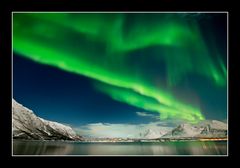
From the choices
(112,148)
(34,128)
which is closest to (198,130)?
(112,148)

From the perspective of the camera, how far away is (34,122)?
12.7 ft

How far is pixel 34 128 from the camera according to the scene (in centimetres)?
388

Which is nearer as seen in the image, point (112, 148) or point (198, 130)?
point (112, 148)

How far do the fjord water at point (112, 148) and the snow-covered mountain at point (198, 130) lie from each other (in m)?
0.08

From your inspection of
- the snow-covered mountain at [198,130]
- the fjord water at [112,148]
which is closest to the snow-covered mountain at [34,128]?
the fjord water at [112,148]

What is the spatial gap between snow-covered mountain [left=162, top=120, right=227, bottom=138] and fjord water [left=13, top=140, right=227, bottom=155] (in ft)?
0.27

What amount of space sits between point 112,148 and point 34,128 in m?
0.76

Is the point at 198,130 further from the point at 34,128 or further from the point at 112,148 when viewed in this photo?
the point at 34,128

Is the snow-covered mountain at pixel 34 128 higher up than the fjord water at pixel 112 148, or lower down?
higher up

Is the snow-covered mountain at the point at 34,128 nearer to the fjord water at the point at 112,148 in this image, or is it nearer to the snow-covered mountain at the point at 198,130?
the fjord water at the point at 112,148

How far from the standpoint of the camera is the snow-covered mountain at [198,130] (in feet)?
12.7
